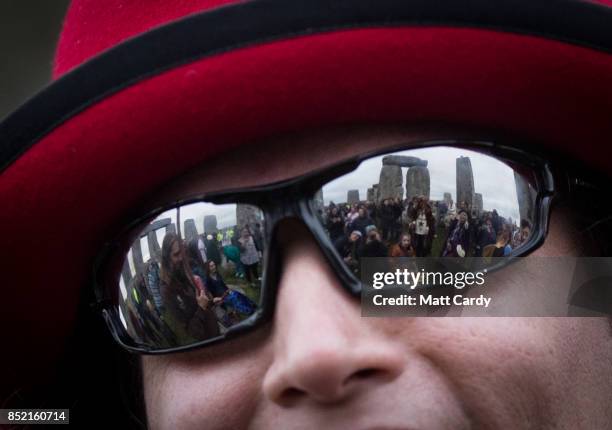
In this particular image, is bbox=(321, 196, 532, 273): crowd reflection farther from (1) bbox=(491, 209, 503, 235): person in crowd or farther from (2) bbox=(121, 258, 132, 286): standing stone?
(2) bbox=(121, 258, 132, 286): standing stone

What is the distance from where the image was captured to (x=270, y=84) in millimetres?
988

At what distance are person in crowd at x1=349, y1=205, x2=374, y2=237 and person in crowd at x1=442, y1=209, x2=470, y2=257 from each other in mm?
111

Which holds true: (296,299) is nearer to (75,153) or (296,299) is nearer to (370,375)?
(370,375)

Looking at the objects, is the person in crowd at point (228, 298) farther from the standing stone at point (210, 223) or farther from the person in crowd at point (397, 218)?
the person in crowd at point (397, 218)

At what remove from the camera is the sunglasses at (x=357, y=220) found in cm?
100

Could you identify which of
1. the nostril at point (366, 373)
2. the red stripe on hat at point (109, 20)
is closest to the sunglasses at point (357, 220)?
the nostril at point (366, 373)

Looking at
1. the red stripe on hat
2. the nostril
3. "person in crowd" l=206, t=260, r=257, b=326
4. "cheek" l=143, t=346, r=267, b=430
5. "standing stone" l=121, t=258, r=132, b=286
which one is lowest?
"cheek" l=143, t=346, r=267, b=430

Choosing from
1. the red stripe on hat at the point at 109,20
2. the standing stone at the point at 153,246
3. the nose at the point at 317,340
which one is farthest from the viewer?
the standing stone at the point at 153,246

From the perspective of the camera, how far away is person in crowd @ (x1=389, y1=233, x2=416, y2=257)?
1.00 metres

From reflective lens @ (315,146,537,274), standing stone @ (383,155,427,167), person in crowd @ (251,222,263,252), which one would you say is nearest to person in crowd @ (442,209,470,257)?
reflective lens @ (315,146,537,274)

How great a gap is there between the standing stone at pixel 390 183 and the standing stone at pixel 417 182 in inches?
0.4

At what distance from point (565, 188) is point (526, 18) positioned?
285 mm

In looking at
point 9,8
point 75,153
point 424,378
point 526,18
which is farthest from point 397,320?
point 9,8

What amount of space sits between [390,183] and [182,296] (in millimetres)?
384
